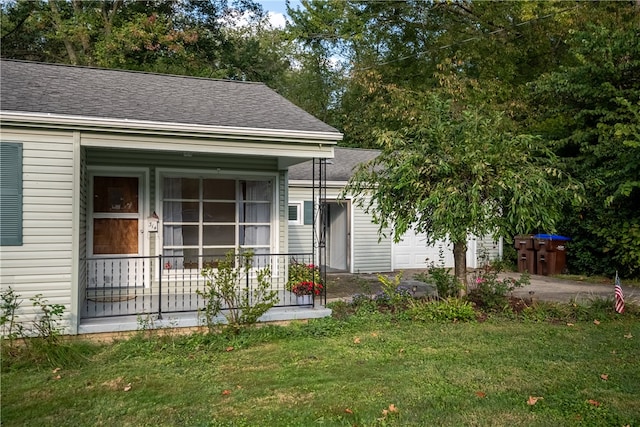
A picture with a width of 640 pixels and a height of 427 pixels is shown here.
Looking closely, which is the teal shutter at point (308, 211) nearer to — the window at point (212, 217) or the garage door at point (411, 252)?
the garage door at point (411, 252)

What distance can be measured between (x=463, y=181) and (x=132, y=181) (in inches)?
210

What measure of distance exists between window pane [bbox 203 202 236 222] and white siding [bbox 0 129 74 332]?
2.85 metres

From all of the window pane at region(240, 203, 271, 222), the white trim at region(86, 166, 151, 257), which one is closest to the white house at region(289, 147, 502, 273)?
the window pane at region(240, 203, 271, 222)

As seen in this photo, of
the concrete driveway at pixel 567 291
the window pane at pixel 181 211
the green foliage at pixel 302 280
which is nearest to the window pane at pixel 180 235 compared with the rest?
the window pane at pixel 181 211

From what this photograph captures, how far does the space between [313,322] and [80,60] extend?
54.6ft

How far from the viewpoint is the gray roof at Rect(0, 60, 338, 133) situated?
22.3 ft

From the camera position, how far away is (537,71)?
21172 millimetres

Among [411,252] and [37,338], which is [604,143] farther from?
[37,338]

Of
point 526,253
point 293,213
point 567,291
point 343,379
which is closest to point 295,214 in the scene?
point 293,213

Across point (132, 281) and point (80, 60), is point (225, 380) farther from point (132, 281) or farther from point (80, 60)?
point (80, 60)

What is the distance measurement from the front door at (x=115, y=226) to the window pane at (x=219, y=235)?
1.09m

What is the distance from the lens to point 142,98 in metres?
7.99

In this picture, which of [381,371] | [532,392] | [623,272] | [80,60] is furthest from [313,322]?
[80,60]

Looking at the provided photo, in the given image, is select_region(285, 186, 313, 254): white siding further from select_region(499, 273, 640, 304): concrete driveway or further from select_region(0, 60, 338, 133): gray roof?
select_region(499, 273, 640, 304): concrete driveway
